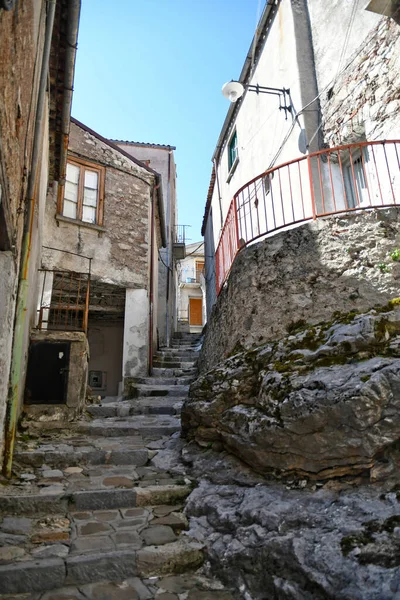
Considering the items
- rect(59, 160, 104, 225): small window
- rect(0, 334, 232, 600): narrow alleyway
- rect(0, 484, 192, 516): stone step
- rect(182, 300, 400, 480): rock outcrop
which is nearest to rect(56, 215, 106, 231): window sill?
rect(59, 160, 104, 225): small window

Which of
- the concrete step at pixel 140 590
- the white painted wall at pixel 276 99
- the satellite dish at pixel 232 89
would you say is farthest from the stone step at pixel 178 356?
the concrete step at pixel 140 590

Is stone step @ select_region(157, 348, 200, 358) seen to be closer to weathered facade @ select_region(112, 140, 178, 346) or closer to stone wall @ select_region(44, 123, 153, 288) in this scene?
weathered facade @ select_region(112, 140, 178, 346)

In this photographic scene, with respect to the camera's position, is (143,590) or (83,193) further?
(83,193)

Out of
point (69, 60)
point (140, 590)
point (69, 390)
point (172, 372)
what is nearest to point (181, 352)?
point (172, 372)

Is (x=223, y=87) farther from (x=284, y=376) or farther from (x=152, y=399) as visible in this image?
(x=284, y=376)

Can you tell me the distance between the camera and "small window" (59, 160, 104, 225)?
865 cm

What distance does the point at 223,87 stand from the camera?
7473 mm

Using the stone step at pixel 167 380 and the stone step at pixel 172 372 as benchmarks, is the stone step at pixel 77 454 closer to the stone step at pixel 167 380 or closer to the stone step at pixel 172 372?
the stone step at pixel 167 380

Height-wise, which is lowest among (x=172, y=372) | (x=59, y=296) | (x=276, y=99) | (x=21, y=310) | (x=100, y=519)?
(x=100, y=519)

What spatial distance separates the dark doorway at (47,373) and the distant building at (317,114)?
2443 millimetres

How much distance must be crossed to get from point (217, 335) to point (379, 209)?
261cm

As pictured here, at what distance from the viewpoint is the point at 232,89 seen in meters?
7.46

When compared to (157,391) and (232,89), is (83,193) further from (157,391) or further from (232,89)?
(157,391)

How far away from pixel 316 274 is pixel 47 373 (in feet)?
11.7
